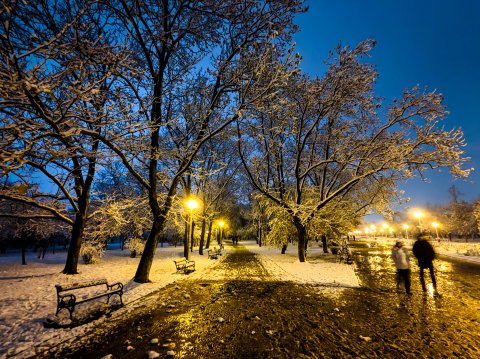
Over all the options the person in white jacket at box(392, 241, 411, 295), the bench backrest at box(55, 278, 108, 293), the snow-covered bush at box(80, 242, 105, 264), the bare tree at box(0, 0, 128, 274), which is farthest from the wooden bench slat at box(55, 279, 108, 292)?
the snow-covered bush at box(80, 242, 105, 264)

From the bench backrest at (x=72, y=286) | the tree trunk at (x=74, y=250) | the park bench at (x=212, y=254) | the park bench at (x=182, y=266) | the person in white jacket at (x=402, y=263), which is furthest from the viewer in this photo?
the park bench at (x=212, y=254)

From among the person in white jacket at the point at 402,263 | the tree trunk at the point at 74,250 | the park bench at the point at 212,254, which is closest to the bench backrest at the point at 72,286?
the tree trunk at the point at 74,250

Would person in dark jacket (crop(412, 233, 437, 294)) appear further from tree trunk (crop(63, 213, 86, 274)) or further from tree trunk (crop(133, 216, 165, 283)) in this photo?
tree trunk (crop(63, 213, 86, 274))

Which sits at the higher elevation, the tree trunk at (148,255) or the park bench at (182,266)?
the tree trunk at (148,255)

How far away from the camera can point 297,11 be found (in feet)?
31.1

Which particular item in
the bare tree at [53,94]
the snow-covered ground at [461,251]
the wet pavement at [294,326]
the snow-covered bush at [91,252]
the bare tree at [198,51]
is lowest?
the snow-covered ground at [461,251]

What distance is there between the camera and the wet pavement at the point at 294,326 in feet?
14.5

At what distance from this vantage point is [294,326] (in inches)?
221

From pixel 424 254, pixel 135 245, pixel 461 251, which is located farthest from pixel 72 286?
pixel 461 251

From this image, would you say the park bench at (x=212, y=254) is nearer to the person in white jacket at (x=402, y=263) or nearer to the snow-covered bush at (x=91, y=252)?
the snow-covered bush at (x=91, y=252)

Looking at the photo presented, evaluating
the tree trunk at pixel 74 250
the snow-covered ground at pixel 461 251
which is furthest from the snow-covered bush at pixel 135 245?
the snow-covered ground at pixel 461 251

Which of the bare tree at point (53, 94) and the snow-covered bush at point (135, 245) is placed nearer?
the bare tree at point (53, 94)

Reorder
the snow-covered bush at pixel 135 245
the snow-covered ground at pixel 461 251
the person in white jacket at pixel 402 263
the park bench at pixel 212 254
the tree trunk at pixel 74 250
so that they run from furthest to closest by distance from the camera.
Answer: the snow-covered bush at pixel 135 245 → the park bench at pixel 212 254 → the snow-covered ground at pixel 461 251 → the tree trunk at pixel 74 250 → the person in white jacket at pixel 402 263

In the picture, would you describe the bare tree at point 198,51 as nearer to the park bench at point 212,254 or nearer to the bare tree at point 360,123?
the bare tree at point 360,123
